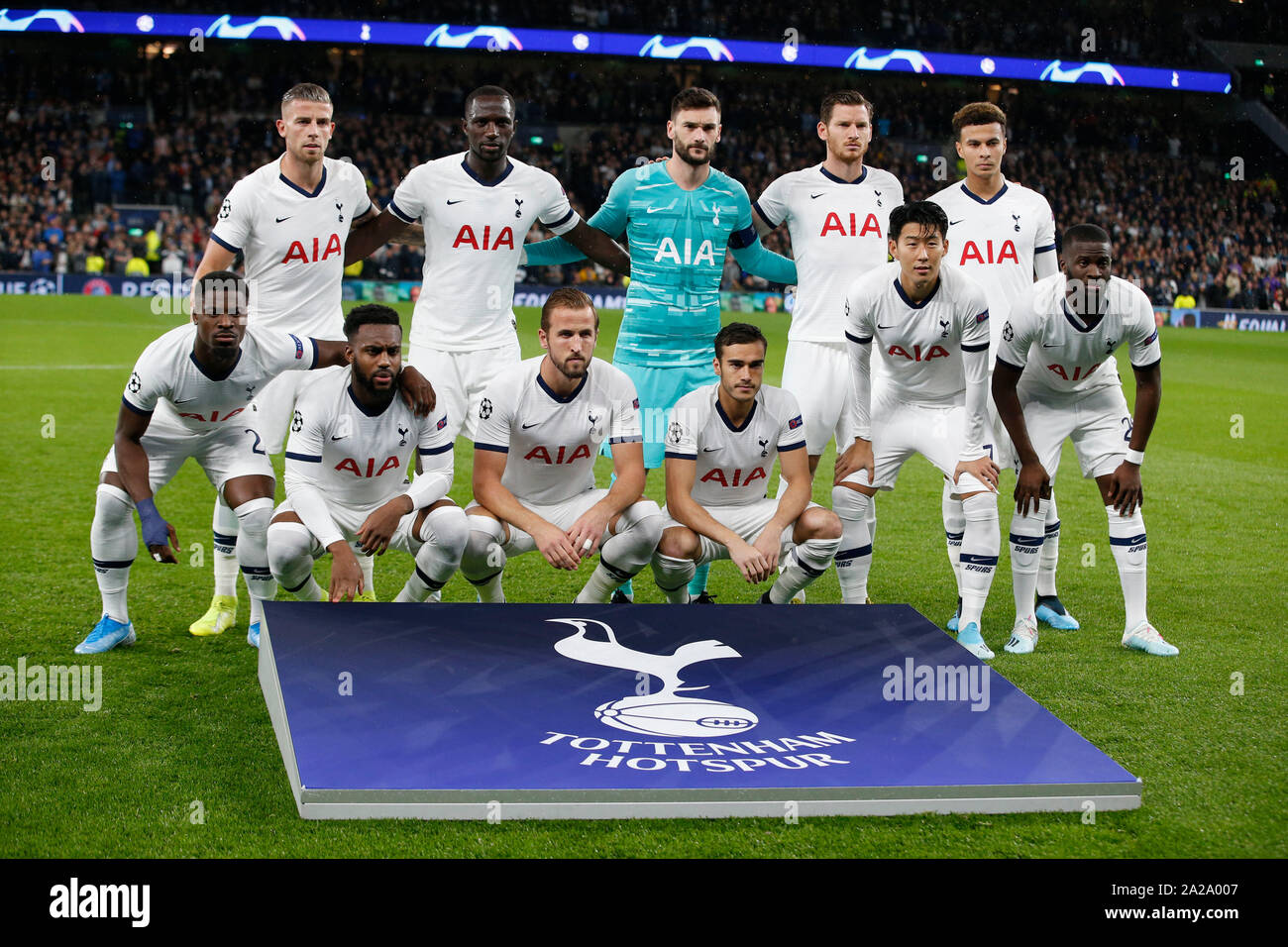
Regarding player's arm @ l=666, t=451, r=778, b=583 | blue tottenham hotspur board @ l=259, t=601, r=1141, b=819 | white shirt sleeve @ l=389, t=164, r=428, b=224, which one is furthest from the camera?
white shirt sleeve @ l=389, t=164, r=428, b=224

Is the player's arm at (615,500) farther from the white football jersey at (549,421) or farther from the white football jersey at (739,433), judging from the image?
the white football jersey at (739,433)

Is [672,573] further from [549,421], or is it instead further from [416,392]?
[416,392]

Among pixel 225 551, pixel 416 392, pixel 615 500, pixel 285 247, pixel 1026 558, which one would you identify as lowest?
pixel 225 551

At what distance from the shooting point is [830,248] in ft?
22.1

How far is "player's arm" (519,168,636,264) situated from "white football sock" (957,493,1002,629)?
2.26 m

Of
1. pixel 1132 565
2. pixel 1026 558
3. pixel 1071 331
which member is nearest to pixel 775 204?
pixel 1071 331

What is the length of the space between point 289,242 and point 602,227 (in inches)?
61.7

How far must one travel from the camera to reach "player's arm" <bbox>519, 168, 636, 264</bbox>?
21.7 ft

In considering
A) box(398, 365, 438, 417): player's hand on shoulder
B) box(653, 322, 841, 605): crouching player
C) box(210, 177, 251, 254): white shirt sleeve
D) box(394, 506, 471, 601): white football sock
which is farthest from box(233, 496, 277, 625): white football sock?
box(653, 322, 841, 605): crouching player

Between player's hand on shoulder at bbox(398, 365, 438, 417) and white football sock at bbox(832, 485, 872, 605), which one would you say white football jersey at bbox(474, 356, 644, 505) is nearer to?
player's hand on shoulder at bbox(398, 365, 438, 417)

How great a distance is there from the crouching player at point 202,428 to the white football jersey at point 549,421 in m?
0.33

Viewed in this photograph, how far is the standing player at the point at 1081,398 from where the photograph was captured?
19.1ft

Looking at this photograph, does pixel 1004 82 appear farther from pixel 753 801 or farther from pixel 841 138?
pixel 753 801

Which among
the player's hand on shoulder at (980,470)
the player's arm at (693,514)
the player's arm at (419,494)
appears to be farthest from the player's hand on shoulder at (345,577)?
the player's hand on shoulder at (980,470)
